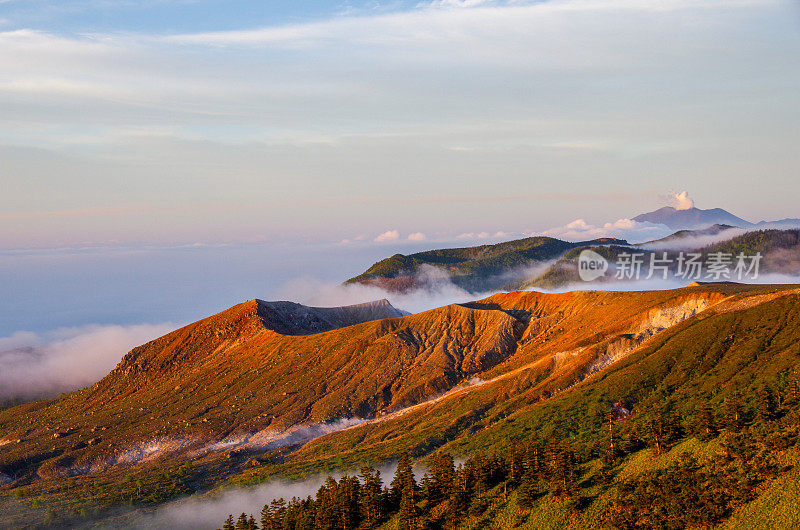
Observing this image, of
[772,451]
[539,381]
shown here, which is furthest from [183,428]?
[772,451]

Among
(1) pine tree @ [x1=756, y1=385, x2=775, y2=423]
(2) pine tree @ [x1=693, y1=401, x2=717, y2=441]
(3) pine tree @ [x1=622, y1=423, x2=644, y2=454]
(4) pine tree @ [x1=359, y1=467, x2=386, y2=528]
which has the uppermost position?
(1) pine tree @ [x1=756, y1=385, x2=775, y2=423]

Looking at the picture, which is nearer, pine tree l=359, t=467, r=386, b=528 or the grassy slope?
pine tree l=359, t=467, r=386, b=528

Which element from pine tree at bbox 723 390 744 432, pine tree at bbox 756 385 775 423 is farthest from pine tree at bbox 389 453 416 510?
pine tree at bbox 756 385 775 423

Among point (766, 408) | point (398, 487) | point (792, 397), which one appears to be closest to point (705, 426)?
point (766, 408)

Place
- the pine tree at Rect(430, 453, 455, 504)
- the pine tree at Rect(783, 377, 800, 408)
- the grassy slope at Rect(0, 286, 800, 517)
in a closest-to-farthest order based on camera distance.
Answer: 1. the pine tree at Rect(783, 377, 800, 408)
2. the pine tree at Rect(430, 453, 455, 504)
3. the grassy slope at Rect(0, 286, 800, 517)

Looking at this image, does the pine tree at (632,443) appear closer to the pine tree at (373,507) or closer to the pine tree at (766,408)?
the pine tree at (766,408)

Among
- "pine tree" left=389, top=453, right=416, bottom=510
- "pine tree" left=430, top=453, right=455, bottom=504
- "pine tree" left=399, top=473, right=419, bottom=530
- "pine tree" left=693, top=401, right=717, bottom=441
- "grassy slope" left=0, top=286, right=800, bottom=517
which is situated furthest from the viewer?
"grassy slope" left=0, top=286, right=800, bottom=517

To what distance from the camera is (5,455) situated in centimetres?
15725

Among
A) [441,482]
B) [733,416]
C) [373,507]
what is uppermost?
[733,416]

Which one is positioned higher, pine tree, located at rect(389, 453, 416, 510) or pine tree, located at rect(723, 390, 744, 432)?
pine tree, located at rect(723, 390, 744, 432)

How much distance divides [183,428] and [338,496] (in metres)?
85.7

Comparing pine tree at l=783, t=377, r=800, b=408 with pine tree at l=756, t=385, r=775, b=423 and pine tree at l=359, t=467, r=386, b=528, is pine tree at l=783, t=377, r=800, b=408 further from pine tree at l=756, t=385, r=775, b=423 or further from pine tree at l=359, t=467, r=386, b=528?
pine tree at l=359, t=467, r=386, b=528

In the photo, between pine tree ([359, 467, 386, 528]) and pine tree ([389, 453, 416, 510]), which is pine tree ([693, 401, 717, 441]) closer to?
pine tree ([389, 453, 416, 510])

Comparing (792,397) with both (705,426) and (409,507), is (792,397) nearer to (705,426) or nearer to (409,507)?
(705,426)
